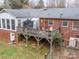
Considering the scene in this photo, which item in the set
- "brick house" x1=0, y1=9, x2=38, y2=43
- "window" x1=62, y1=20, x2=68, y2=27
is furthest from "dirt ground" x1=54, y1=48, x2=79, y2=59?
"brick house" x1=0, y1=9, x2=38, y2=43

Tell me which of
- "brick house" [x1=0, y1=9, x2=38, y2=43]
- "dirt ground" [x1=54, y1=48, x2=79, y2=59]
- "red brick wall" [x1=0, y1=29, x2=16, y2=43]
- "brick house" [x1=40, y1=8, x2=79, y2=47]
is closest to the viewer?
"dirt ground" [x1=54, y1=48, x2=79, y2=59]

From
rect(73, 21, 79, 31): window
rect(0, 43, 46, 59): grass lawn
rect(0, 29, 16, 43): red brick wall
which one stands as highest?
rect(73, 21, 79, 31): window

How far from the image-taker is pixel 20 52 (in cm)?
1983

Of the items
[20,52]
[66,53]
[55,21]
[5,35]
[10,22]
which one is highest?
[55,21]

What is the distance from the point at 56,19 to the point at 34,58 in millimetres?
5842

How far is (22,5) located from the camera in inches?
1620

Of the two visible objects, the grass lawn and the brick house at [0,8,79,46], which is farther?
the brick house at [0,8,79,46]

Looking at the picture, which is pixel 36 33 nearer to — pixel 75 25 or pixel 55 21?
pixel 55 21

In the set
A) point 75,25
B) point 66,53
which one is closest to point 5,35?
point 66,53

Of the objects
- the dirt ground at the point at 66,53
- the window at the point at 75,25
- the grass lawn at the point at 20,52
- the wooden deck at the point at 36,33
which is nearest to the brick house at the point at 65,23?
the window at the point at 75,25

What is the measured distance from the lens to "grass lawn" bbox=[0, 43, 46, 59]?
736 inches

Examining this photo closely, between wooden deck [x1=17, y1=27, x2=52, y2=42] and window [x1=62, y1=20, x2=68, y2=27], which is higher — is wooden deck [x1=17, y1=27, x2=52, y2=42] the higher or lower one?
the lower one

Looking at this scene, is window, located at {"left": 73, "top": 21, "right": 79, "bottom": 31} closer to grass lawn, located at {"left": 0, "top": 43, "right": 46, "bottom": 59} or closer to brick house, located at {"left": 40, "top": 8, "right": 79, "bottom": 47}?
brick house, located at {"left": 40, "top": 8, "right": 79, "bottom": 47}

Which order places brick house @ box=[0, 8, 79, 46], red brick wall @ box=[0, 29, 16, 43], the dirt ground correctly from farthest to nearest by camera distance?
1. red brick wall @ box=[0, 29, 16, 43]
2. brick house @ box=[0, 8, 79, 46]
3. the dirt ground
